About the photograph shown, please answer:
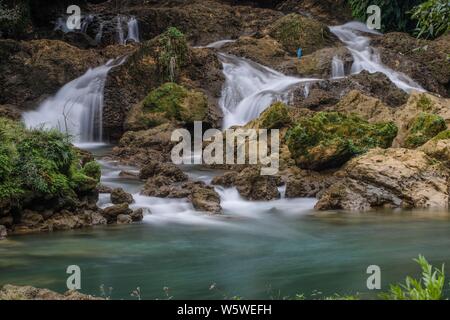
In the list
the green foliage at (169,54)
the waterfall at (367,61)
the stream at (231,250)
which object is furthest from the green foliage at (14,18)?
the waterfall at (367,61)

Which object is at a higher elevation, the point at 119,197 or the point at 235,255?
the point at 119,197

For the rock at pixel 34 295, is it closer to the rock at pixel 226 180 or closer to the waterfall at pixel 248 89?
the rock at pixel 226 180

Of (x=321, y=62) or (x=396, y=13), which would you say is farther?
(x=396, y=13)

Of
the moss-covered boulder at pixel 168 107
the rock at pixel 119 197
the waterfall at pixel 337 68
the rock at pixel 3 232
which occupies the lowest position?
the rock at pixel 3 232

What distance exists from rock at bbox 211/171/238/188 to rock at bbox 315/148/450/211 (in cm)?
224

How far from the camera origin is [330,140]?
16.2 metres

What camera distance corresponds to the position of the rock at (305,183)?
14852 millimetres

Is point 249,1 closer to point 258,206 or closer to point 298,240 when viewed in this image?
point 258,206

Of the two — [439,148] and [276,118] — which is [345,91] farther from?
[439,148]

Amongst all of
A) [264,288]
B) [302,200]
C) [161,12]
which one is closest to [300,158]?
[302,200]

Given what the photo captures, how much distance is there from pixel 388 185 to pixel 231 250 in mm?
5387

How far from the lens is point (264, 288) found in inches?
312

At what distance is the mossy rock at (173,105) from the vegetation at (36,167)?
855 cm

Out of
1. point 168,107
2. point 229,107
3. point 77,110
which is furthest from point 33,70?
point 229,107
